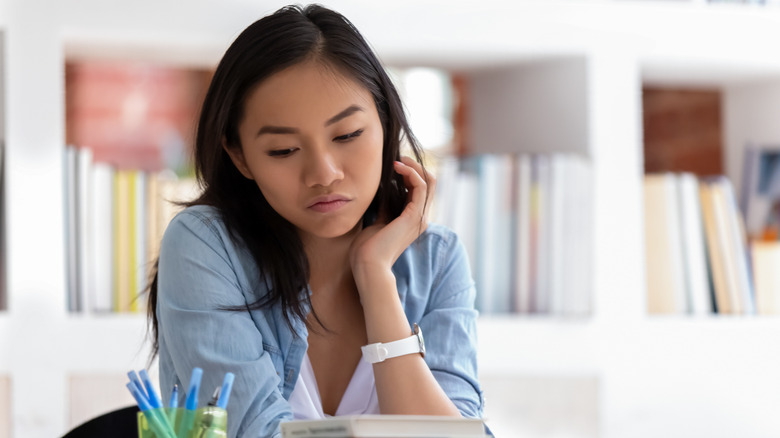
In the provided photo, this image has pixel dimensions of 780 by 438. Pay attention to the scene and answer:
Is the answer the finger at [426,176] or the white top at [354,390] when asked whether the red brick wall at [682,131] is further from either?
the white top at [354,390]

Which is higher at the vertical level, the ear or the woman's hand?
the ear

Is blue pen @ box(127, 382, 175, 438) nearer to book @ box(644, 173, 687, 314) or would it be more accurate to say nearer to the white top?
the white top

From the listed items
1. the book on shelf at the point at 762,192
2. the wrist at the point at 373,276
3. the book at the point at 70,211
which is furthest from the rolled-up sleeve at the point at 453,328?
the book on shelf at the point at 762,192

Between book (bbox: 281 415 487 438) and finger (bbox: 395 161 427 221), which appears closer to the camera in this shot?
book (bbox: 281 415 487 438)

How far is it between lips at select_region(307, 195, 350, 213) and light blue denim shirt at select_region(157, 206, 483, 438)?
134 mm

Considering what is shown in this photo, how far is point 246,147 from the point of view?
1188 millimetres

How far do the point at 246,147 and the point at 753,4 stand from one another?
1449 millimetres

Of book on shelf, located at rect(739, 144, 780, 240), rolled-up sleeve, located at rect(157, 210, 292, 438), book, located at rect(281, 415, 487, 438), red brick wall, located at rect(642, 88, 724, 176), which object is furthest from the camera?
red brick wall, located at rect(642, 88, 724, 176)

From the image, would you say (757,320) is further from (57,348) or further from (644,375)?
(57,348)

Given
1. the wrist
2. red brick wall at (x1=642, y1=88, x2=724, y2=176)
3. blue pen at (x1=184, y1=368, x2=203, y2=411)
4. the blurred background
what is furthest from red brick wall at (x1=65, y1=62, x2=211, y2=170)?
blue pen at (x1=184, y1=368, x2=203, y2=411)

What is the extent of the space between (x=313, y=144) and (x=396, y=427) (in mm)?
476

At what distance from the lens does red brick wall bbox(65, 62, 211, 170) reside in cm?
511

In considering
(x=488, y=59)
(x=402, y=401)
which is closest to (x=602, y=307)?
(x=488, y=59)

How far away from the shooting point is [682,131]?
2.66m
